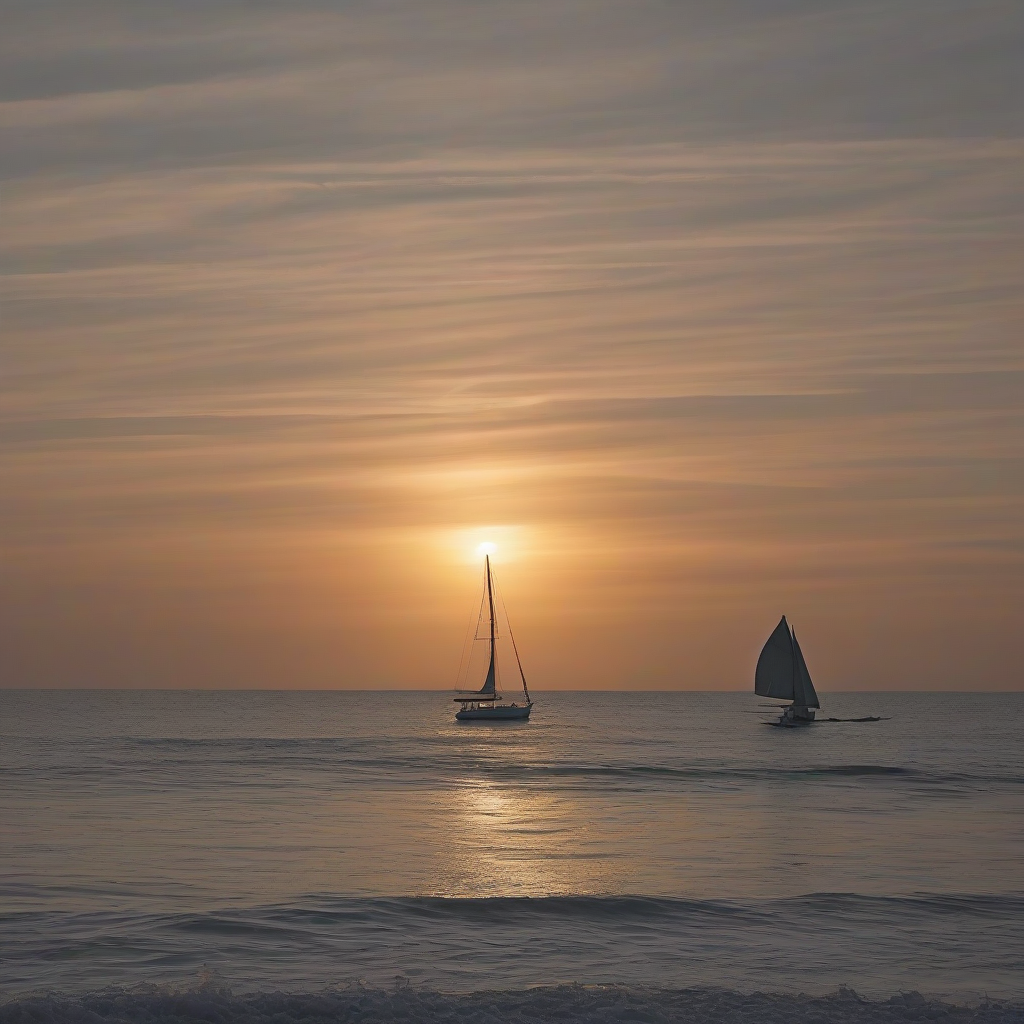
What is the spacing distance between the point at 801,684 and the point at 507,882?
89.4m

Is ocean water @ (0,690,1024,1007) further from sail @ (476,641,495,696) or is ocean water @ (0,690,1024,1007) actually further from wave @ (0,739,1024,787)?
sail @ (476,641,495,696)

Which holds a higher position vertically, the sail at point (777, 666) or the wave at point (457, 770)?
the sail at point (777, 666)

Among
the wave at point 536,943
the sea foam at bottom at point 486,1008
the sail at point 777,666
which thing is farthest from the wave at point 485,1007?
the sail at point 777,666

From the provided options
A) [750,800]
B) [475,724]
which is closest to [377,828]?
[750,800]

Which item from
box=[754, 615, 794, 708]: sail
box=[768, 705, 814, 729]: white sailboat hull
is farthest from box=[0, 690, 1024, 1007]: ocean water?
box=[768, 705, 814, 729]: white sailboat hull

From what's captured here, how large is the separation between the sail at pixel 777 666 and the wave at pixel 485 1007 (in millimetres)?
90941

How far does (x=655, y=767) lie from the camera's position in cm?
7494

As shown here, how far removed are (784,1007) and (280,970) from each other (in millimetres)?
8116

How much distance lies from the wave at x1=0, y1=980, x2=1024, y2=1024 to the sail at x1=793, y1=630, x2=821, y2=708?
305 feet

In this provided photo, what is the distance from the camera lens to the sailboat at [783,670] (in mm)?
107000

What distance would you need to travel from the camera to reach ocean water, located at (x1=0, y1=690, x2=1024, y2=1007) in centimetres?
1973

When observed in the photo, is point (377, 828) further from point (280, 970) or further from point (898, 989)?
point (898, 989)

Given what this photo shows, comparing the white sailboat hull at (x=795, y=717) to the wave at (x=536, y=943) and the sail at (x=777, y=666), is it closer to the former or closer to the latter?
the sail at (x=777, y=666)

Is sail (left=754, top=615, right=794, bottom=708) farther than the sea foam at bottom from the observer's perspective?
Yes
